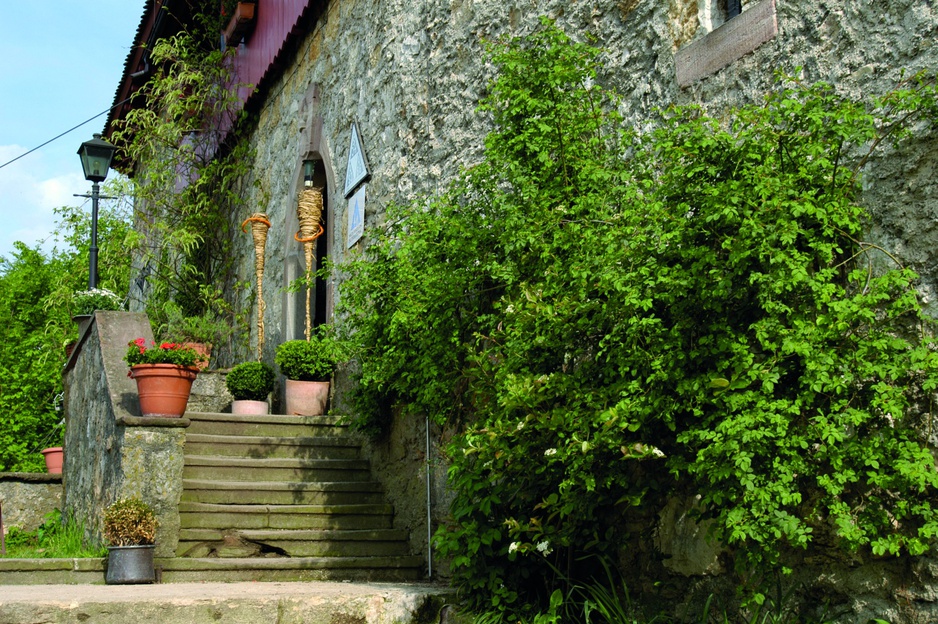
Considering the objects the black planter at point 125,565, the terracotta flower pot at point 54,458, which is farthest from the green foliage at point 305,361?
the terracotta flower pot at point 54,458

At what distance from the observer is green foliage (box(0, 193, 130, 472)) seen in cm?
1559

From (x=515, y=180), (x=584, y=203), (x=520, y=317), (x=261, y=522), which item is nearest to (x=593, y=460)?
(x=520, y=317)

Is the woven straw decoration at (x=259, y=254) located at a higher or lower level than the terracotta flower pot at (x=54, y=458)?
higher

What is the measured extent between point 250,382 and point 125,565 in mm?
3015

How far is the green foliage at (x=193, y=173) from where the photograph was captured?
10820mm

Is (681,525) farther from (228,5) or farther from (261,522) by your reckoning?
(228,5)

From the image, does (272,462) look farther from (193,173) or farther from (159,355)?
(193,173)

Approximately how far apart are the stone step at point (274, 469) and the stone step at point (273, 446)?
9 centimetres

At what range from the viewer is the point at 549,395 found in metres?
3.92

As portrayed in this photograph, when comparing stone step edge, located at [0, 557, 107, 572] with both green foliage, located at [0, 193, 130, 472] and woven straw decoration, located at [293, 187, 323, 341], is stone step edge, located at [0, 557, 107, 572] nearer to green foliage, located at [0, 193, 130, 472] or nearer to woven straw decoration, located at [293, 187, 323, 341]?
woven straw decoration, located at [293, 187, 323, 341]

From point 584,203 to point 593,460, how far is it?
3.82ft

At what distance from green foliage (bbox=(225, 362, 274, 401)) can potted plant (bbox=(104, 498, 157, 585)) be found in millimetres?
2864

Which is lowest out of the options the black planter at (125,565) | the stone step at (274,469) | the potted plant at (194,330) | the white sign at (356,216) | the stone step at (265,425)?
the black planter at (125,565)

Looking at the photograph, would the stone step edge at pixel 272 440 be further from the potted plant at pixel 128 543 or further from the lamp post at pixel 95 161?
the lamp post at pixel 95 161
